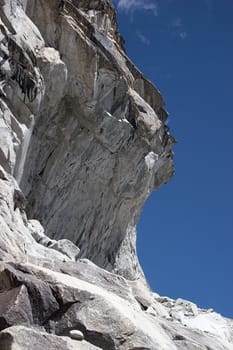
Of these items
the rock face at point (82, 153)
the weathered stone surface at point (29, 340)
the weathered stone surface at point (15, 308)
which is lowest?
the weathered stone surface at point (29, 340)

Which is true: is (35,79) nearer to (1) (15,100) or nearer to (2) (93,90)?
(1) (15,100)

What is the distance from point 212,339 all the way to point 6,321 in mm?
9477

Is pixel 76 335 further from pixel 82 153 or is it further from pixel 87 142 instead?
pixel 87 142

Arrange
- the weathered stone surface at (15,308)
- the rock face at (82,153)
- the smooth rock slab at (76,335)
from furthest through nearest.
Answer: the rock face at (82,153), the smooth rock slab at (76,335), the weathered stone surface at (15,308)

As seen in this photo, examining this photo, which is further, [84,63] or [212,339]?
[84,63]

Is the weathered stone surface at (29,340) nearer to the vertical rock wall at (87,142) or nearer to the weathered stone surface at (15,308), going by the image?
the weathered stone surface at (15,308)

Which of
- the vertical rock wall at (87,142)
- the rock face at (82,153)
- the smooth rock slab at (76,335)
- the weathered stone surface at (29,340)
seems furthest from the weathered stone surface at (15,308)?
the vertical rock wall at (87,142)

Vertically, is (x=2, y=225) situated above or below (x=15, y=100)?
below

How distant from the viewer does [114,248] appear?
135 ft

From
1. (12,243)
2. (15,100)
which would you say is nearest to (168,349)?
(12,243)

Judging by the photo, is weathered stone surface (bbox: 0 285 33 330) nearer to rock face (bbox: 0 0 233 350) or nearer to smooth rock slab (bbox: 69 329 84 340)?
smooth rock slab (bbox: 69 329 84 340)

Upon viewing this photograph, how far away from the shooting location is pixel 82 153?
3694 centimetres

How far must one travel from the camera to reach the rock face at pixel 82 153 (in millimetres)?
22391

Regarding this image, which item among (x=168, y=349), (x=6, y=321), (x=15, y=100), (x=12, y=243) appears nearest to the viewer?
(x=6, y=321)
